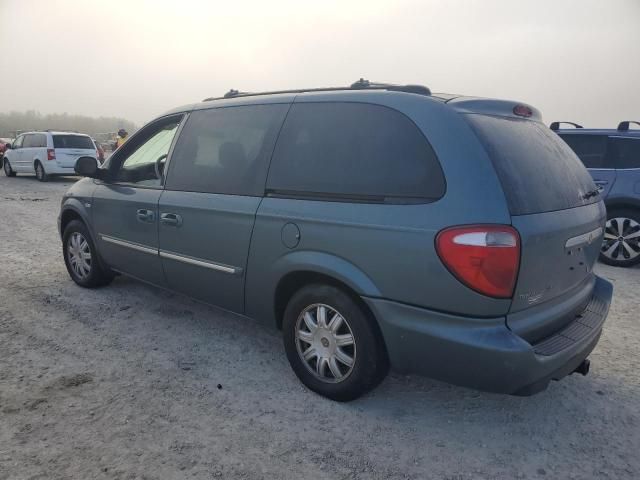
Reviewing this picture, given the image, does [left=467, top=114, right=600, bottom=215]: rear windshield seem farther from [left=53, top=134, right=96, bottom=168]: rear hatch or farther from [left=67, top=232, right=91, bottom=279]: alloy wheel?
[left=53, top=134, right=96, bottom=168]: rear hatch

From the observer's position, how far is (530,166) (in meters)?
2.49

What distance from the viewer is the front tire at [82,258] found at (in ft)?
15.2

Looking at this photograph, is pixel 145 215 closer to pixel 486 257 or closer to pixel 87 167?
pixel 87 167

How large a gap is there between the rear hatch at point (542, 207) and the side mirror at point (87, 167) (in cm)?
334

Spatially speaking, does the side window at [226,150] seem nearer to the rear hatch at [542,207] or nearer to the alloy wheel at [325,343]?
the alloy wheel at [325,343]

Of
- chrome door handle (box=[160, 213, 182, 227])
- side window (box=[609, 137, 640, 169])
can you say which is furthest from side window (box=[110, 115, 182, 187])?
side window (box=[609, 137, 640, 169])

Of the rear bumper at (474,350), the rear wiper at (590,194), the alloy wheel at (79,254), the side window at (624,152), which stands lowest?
the alloy wheel at (79,254)

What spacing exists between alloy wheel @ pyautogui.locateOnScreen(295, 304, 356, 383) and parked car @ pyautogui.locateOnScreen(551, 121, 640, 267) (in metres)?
4.95

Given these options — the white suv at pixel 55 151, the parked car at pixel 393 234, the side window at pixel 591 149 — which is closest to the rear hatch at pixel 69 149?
the white suv at pixel 55 151

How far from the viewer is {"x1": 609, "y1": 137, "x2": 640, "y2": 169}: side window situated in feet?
20.3

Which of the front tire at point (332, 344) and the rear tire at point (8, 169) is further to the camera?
the rear tire at point (8, 169)

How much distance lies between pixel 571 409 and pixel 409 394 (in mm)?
948

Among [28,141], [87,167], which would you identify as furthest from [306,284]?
[28,141]

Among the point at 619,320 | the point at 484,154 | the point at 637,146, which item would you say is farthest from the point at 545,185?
the point at 637,146
